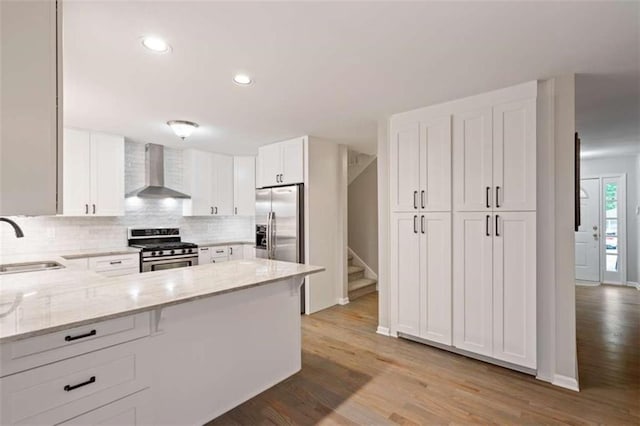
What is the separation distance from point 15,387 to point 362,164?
5481 mm

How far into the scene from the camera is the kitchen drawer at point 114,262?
3.85m

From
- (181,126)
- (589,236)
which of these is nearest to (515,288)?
(181,126)

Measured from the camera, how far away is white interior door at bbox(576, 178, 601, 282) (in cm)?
618

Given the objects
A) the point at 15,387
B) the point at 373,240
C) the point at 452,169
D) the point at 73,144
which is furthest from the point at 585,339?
the point at 73,144

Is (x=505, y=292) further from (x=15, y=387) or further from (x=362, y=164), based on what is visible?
(x=362, y=164)

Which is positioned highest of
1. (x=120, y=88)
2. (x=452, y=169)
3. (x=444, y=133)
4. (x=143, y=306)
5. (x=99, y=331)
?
(x=120, y=88)

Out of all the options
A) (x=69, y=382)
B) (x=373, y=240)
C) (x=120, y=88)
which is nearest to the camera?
(x=69, y=382)

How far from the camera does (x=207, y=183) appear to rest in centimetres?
531

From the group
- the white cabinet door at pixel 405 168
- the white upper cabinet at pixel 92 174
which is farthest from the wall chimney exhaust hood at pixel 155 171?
the white cabinet door at pixel 405 168

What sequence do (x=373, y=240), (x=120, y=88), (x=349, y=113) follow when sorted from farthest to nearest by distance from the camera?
(x=373, y=240) → (x=349, y=113) → (x=120, y=88)

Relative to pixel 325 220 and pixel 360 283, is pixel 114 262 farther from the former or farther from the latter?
pixel 360 283

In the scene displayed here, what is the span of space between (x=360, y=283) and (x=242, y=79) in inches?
158

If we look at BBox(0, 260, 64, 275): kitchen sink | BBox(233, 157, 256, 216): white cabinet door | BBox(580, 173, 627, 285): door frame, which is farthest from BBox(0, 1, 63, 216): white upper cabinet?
BBox(580, 173, 627, 285): door frame

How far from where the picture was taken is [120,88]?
2633 mm
